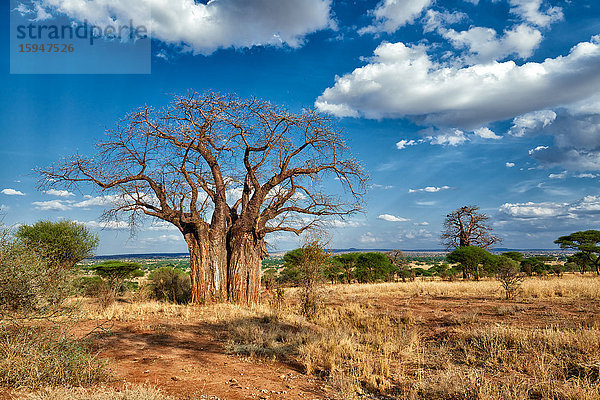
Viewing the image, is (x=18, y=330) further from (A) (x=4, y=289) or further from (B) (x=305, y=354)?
(B) (x=305, y=354)

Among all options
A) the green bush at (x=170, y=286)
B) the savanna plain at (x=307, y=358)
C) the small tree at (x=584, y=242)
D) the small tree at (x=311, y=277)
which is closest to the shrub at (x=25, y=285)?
the savanna plain at (x=307, y=358)

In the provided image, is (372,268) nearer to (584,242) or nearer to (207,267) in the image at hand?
(584,242)

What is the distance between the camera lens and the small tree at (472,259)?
32.2m

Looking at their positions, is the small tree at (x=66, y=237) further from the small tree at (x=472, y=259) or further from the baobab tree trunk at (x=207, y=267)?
the small tree at (x=472, y=259)

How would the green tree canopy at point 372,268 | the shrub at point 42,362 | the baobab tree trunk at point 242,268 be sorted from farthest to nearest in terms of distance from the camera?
the green tree canopy at point 372,268 → the baobab tree trunk at point 242,268 → the shrub at point 42,362

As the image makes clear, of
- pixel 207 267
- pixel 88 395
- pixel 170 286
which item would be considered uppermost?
pixel 207 267

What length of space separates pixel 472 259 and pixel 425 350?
92.5 feet

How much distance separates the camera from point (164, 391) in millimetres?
4863

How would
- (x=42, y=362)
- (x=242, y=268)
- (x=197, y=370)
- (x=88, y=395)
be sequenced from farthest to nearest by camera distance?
(x=242, y=268) → (x=197, y=370) → (x=42, y=362) → (x=88, y=395)

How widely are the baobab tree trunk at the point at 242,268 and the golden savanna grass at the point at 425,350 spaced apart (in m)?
1.84

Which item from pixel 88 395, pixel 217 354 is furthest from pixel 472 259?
pixel 88 395

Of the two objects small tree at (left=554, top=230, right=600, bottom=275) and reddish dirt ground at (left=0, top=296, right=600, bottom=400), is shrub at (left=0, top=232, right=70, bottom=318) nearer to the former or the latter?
reddish dirt ground at (left=0, top=296, right=600, bottom=400)

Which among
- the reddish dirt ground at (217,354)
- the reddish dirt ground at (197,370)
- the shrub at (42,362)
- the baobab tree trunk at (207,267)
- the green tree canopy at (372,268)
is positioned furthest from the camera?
the green tree canopy at (372,268)

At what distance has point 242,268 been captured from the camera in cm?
1457
